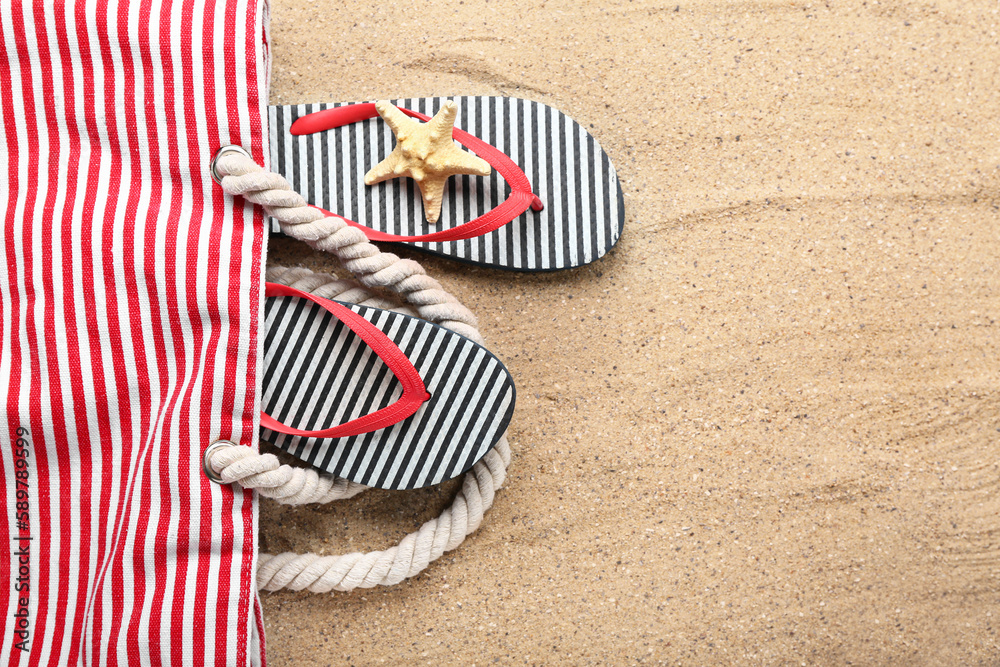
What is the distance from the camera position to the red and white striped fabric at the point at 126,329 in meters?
0.76

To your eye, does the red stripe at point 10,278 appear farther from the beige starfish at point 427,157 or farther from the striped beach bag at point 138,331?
the beige starfish at point 427,157

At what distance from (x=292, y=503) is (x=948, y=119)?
3.59 feet

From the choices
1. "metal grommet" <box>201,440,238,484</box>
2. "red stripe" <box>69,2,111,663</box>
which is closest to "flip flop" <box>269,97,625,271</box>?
"red stripe" <box>69,2,111,663</box>

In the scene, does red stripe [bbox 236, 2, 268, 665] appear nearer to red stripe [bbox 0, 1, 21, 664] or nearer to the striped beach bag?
the striped beach bag

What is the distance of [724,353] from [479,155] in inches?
17.8

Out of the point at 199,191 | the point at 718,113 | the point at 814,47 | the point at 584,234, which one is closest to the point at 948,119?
the point at 814,47

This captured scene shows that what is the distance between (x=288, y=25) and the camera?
38.1 inches

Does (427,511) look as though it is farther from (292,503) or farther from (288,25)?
(288,25)

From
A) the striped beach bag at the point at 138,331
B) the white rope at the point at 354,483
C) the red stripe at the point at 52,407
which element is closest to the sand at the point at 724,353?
the white rope at the point at 354,483

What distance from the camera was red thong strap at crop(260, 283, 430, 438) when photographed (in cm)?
81

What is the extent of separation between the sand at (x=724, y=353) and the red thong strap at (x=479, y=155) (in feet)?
0.26

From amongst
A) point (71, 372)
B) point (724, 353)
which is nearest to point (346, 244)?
point (71, 372)

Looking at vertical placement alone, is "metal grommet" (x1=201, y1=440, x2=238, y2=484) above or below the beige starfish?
below

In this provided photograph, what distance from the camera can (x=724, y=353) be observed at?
36.4 inches
